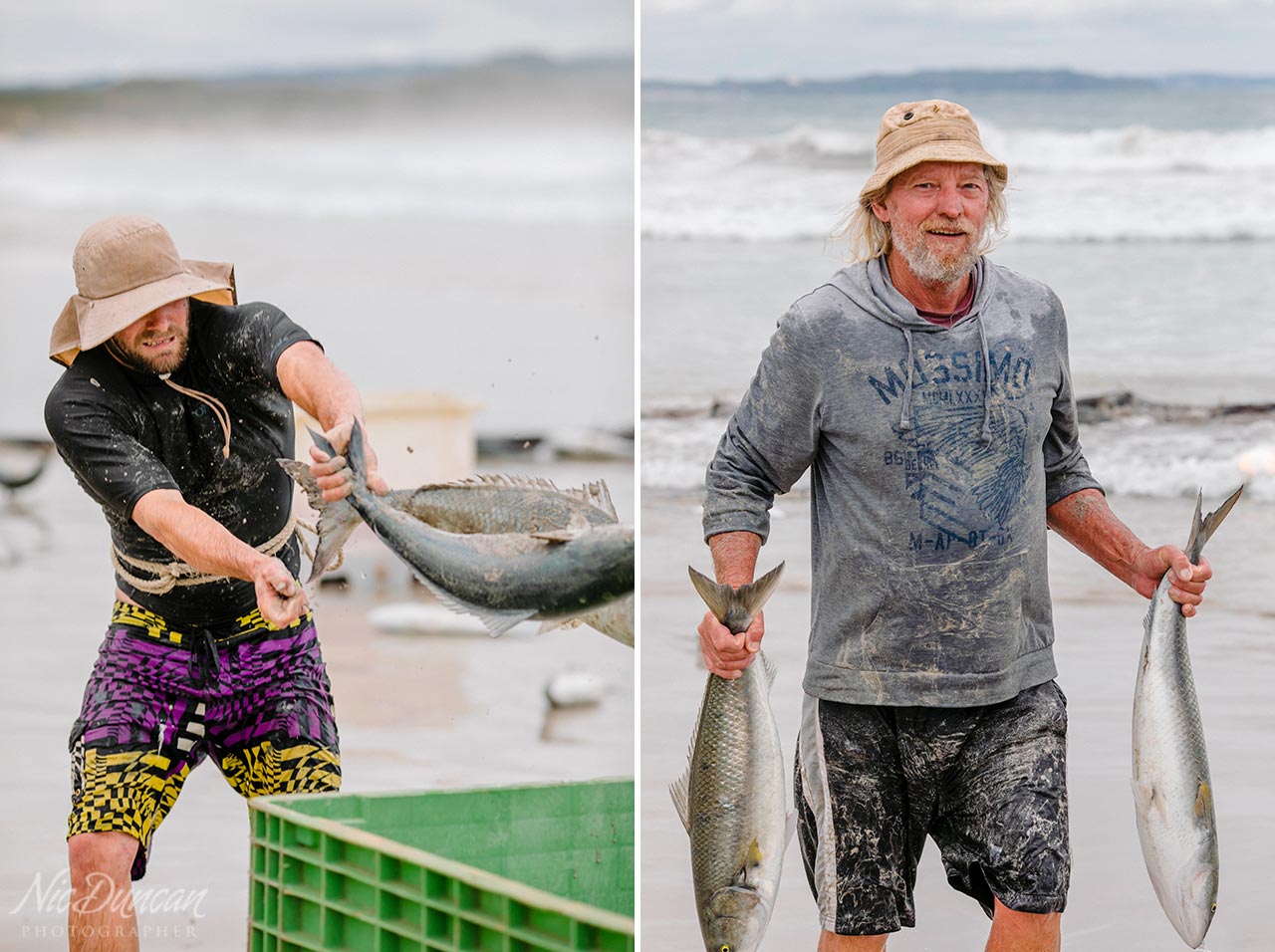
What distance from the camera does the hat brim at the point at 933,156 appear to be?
3.07 m

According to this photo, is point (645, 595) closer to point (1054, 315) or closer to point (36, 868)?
point (36, 868)

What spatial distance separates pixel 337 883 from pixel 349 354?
8.45 meters

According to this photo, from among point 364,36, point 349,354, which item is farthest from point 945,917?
point 364,36

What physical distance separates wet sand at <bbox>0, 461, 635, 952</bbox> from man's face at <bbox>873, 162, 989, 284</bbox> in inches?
64.8

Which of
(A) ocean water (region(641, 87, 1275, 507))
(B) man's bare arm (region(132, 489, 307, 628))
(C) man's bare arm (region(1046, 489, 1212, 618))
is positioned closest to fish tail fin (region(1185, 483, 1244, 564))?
(C) man's bare arm (region(1046, 489, 1212, 618))

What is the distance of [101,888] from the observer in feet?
11.9

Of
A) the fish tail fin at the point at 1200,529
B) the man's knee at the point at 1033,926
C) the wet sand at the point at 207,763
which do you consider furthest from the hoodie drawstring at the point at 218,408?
the fish tail fin at the point at 1200,529

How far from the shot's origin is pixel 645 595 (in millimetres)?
7770

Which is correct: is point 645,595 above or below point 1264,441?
below

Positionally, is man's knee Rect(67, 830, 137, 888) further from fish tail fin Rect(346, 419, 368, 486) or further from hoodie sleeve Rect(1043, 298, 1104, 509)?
hoodie sleeve Rect(1043, 298, 1104, 509)

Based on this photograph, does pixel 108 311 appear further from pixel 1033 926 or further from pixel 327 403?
pixel 1033 926

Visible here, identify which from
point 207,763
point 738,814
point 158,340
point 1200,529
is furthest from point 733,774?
point 207,763

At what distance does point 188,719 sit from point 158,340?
82cm

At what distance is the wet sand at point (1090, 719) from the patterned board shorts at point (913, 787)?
1321 millimetres
